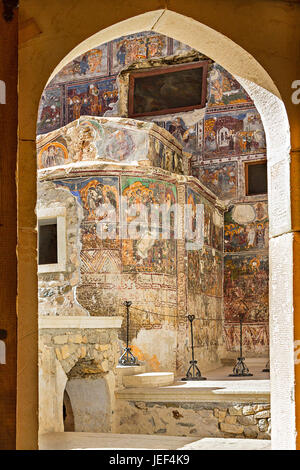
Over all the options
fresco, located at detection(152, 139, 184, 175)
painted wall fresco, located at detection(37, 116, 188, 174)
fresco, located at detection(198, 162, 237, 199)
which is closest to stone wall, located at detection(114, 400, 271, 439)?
painted wall fresco, located at detection(37, 116, 188, 174)

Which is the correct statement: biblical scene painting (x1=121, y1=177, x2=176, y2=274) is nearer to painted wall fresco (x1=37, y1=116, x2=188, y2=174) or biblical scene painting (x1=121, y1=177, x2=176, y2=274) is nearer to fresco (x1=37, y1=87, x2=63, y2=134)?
painted wall fresco (x1=37, y1=116, x2=188, y2=174)

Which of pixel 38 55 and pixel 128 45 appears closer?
pixel 38 55

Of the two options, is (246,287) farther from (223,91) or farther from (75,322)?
(75,322)

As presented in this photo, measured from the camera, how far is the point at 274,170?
3.54 metres

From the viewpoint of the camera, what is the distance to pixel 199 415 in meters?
11.0

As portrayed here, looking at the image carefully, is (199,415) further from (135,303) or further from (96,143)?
(96,143)

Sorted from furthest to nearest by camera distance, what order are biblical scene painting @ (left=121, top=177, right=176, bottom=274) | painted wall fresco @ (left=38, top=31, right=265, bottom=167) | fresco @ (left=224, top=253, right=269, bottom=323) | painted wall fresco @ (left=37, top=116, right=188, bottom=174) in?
painted wall fresco @ (left=38, top=31, right=265, bottom=167)
fresco @ (left=224, top=253, right=269, bottom=323)
painted wall fresco @ (left=37, top=116, right=188, bottom=174)
biblical scene painting @ (left=121, top=177, right=176, bottom=274)

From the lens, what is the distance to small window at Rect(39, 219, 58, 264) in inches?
552

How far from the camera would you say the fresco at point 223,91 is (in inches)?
730

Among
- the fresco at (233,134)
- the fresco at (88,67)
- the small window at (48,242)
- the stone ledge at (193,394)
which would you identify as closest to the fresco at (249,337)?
the fresco at (233,134)

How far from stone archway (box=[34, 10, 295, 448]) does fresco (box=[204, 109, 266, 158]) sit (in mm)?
14841

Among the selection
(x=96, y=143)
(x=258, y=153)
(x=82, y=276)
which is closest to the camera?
(x=82, y=276)

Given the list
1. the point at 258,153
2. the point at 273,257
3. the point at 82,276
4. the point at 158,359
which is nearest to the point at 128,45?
the point at 258,153

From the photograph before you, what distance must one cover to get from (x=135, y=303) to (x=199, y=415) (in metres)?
3.28
